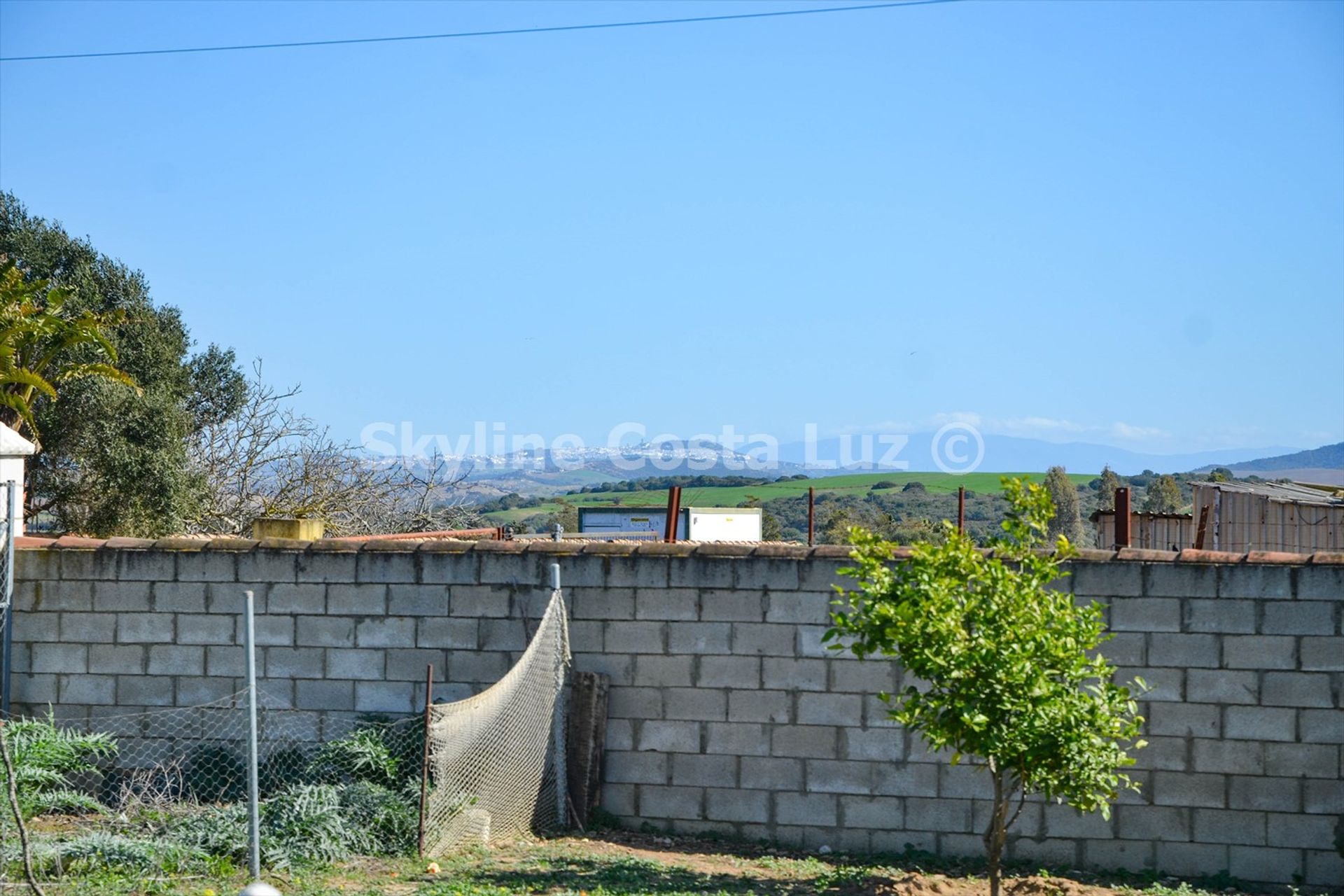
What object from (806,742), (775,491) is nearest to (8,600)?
(806,742)

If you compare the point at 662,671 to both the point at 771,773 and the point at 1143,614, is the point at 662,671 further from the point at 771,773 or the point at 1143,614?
the point at 1143,614

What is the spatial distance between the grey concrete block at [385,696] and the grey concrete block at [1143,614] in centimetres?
509

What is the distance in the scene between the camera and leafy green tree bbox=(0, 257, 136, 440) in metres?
16.8

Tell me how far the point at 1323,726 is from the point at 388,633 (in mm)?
6647

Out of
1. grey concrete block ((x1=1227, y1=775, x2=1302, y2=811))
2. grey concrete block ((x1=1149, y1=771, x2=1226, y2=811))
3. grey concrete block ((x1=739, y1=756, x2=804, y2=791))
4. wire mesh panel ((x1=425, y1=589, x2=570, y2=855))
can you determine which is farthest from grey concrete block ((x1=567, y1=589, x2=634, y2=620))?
grey concrete block ((x1=1227, y1=775, x2=1302, y2=811))

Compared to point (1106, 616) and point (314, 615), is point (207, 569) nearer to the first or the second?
point (314, 615)

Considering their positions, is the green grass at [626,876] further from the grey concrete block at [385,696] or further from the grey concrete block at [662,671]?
the grey concrete block at [385,696]

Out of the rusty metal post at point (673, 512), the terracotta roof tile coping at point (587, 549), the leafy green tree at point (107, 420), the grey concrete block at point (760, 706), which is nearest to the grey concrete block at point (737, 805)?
the grey concrete block at point (760, 706)

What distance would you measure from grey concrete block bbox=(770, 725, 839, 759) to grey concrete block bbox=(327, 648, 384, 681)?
2.56 m

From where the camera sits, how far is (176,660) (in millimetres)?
9195

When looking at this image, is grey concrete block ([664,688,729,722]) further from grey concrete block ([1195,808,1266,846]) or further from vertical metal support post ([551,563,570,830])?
grey concrete block ([1195,808,1266,846])

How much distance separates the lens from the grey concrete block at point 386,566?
8969 millimetres

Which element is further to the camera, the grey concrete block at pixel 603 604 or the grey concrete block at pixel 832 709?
the grey concrete block at pixel 603 604

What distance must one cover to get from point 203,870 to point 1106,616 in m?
6.06
